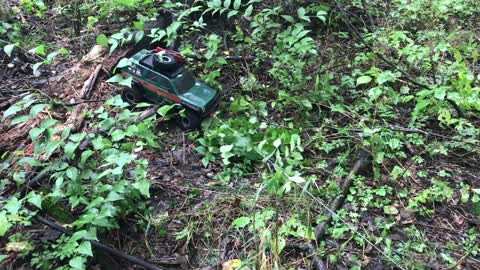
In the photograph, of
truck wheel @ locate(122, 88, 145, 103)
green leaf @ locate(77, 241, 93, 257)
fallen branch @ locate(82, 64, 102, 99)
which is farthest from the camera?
fallen branch @ locate(82, 64, 102, 99)

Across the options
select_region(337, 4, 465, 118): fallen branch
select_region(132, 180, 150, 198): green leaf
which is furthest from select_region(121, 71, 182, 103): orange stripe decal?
select_region(337, 4, 465, 118): fallen branch

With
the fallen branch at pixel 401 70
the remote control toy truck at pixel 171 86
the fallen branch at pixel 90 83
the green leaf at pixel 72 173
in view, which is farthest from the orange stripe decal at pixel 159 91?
the fallen branch at pixel 401 70

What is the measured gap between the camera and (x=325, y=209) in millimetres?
2996

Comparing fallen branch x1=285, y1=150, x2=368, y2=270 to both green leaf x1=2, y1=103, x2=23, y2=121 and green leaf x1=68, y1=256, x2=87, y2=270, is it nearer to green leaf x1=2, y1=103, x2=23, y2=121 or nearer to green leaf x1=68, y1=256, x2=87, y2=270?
green leaf x1=68, y1=256, x2=87, y2=270

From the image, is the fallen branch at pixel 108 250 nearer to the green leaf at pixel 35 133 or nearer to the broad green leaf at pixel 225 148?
the green leaf at pixel 35 133

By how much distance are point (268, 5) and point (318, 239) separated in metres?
3.24

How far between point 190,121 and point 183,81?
353 millimetres

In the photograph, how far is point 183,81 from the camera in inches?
143

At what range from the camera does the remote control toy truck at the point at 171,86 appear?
3.55 meters

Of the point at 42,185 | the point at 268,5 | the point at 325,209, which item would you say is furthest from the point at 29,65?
the point at 325,209

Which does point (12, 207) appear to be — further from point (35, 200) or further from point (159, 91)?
point (159, 91)

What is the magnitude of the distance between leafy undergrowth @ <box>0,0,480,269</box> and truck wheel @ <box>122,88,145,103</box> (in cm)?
23

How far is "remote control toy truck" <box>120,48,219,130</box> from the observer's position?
140 inches

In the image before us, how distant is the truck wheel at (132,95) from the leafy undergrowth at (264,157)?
23cm
